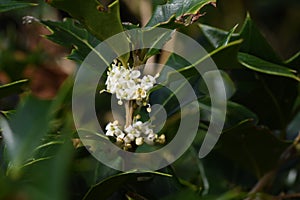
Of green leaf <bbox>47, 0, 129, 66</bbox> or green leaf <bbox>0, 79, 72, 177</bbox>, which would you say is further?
green leaf <bbox>47, 0, 129, 66</bbox>

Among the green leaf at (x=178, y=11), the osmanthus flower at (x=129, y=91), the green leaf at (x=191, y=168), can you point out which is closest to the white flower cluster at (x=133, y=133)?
the osmanthus flower at (x=129, y=91)

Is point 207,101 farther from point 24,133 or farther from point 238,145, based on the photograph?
point 24,133

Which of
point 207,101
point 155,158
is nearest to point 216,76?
point 207,101

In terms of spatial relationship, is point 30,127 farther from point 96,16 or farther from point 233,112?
point 233,112

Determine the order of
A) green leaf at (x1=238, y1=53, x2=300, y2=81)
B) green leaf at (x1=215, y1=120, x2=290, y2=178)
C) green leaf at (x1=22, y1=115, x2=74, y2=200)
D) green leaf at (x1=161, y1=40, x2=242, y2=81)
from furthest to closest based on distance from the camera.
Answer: green leaf at (x1=215, y1=120, x2=290, y2=178) → green leaf at (x1=238, y1=53, x2=300, y2=81) → green leaf at (x1=161, y1=40, x2=242, y2=81) → green leaf at (x1=22, y1=115, x2=74, y2=200)

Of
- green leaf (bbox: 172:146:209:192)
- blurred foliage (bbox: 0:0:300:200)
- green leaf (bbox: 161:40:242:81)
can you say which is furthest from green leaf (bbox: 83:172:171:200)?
green leaf (bbox: 172:146:209:192)

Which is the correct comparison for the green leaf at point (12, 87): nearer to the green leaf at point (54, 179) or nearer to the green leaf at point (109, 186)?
the green leaf at point (109, 186)

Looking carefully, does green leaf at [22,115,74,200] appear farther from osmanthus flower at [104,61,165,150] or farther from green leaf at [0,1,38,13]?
green leaf at [0,1,38,13]
